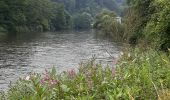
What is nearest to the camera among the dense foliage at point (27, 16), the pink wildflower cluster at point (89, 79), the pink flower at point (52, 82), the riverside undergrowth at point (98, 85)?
the riverside undergrowth at point (98, 85)

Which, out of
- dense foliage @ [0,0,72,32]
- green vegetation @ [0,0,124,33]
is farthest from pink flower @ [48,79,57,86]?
dense foliage @ [0,0,72,32]

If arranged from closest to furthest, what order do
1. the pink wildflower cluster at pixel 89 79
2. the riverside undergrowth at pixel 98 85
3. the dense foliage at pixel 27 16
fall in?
the riverside undergrowth at pixel 98 85, the pink wildflower cluster at pixel 89 79, the dense foliage at pixel 27 16

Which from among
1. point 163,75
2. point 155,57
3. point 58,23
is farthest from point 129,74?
point 58,23

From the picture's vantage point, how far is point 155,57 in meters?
10.9

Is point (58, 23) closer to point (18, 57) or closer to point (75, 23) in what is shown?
point (75, 23)

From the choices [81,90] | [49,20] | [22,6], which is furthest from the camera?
[49,20]

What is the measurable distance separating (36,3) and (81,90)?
98230 millimetres

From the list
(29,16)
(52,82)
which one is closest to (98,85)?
(52,82)

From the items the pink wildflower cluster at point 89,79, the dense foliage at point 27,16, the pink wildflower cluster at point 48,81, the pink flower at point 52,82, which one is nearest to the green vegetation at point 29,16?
the dense foliage at point 27,16

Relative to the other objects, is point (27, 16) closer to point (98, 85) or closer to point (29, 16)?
point (29, 16)

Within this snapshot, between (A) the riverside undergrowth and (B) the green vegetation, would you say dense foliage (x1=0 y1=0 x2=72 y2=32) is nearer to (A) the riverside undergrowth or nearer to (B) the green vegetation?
(B) the green vegetation

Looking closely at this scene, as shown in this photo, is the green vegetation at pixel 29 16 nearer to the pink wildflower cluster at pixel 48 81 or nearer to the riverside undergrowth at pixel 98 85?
the riverside undergrowth at pixel 98 85

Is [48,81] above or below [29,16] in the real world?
above

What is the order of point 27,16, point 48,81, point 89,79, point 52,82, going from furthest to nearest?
point 27,16 < point 89,79 < point 48,81 < point 52,82
